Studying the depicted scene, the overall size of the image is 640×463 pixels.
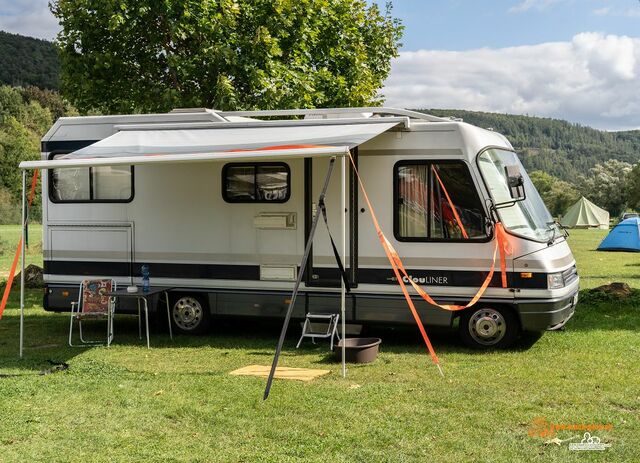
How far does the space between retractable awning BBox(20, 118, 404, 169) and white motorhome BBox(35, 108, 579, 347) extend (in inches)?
1.2

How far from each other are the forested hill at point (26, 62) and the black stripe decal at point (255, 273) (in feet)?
253

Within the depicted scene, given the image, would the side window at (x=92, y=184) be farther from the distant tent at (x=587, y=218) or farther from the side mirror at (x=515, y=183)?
the distant tent at (x=587, y=218)

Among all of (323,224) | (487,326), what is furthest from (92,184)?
(487,326)

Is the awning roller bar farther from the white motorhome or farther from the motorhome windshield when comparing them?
the motorhome windshield

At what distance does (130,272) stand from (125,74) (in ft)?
22.4

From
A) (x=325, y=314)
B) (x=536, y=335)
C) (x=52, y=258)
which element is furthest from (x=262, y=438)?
(x=52, y=258)

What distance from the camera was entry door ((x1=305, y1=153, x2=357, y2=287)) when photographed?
8.76 metres

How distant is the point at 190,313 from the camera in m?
9.61

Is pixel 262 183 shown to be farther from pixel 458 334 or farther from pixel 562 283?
pixel 562 283

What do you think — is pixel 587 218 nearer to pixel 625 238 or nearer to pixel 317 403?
pixel 625 238

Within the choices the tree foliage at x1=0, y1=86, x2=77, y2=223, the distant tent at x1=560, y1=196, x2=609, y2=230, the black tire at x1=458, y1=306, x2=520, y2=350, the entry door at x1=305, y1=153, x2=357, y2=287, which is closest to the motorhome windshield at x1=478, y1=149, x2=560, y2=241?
the black tire at x1=458, y1=306, x2=520, y2=350

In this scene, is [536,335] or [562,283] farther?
[536,335]

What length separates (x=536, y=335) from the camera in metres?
9.11

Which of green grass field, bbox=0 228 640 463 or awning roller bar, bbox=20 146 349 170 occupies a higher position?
awning roller bar, bbox=20 146 349 170
